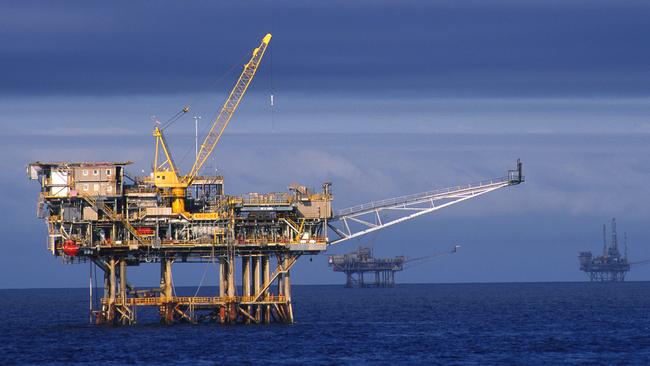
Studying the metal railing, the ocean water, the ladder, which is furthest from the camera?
the metal railing

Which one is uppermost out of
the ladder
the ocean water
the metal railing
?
the ladder

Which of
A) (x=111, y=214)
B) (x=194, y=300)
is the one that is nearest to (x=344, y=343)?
(x=194, y=300)

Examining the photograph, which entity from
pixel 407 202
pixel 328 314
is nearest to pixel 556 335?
pixel 407 202

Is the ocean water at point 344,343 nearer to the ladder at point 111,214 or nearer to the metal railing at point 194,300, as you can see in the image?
the metal railing at point 194,300

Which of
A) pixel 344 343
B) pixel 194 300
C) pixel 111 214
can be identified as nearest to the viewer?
pixel 344 343

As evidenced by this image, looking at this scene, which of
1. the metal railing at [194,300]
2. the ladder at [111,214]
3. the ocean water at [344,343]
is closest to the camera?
the ocean water at [344,343]

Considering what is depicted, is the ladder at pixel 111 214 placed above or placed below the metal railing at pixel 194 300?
above

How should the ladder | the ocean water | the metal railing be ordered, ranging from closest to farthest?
the ocean water, the ladder, the metal railing

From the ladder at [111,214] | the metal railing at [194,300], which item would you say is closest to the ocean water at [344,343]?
the metal railing at [194,300]

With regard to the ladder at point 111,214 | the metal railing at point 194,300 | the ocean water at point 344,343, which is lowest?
the ocean water at point 344,343

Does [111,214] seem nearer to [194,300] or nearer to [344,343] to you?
[194,300]

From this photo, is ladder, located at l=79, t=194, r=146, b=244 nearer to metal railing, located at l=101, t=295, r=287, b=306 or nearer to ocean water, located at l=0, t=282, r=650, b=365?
metal railing, located at l=101, t=295, r=287, b=306

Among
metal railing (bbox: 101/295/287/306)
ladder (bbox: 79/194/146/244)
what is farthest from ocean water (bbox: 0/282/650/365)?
ladder (bbox: 79/194/146/244)

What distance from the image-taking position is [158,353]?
331ft
